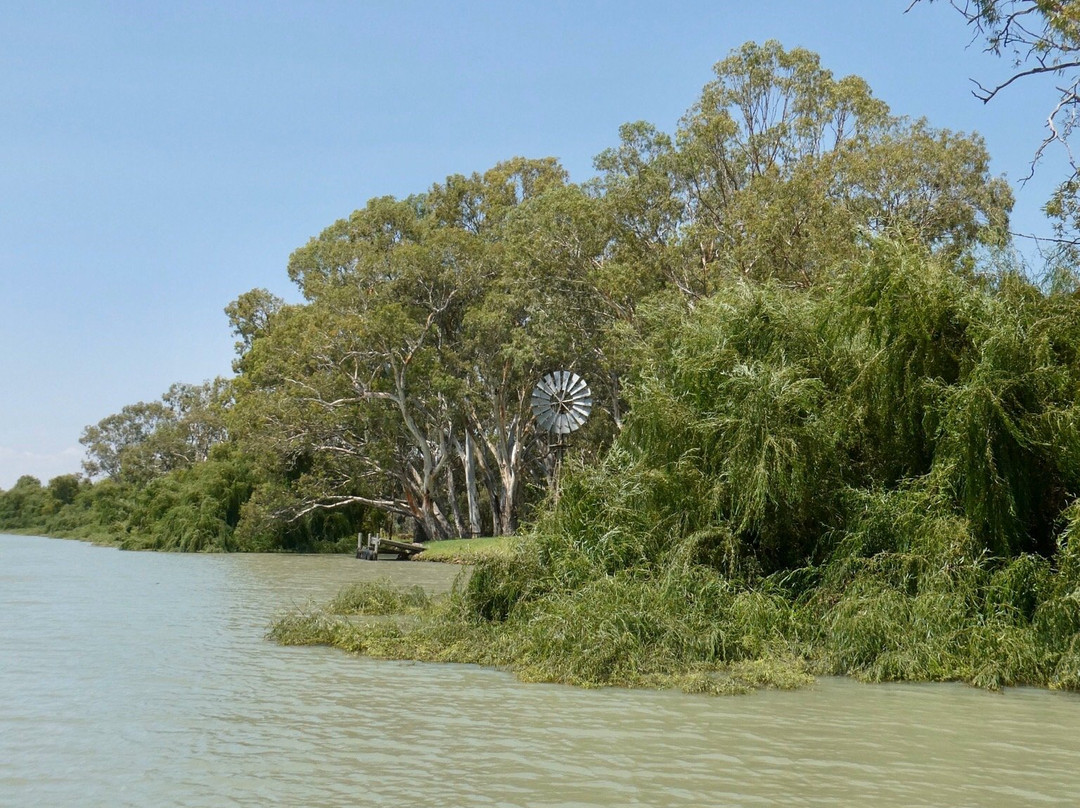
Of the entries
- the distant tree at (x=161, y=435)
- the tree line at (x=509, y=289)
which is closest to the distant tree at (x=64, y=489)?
the distant tree at (x=161, y=435)

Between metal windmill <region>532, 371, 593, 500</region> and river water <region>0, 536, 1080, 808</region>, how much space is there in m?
23.9

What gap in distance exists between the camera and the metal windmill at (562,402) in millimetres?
35844

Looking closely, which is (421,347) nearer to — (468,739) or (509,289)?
(509,289)

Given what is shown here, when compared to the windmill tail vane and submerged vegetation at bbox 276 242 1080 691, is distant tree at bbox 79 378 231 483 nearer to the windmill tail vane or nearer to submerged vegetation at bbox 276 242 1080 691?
the windmill tail vane

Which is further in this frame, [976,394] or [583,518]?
[583,518]

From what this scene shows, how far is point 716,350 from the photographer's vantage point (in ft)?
43.5

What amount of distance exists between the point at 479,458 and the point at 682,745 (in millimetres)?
37634

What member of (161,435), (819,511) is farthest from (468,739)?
(161,435)

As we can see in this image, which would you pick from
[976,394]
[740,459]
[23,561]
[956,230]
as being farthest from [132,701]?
[956,230]

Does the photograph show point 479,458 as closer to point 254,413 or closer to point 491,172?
point 254,413

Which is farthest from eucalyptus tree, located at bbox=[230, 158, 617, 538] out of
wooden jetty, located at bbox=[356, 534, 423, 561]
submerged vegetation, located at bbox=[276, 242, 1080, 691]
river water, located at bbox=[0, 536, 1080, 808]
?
river water, located at bbox=[0, 536, 1080, 808]

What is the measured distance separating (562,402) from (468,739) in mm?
28160

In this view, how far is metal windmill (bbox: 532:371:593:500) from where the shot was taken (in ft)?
118

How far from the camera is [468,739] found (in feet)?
25.8
